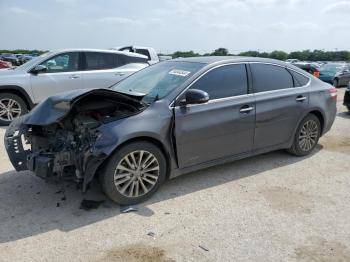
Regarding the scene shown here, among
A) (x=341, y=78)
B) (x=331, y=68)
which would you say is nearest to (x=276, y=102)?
(x=341, y=78)

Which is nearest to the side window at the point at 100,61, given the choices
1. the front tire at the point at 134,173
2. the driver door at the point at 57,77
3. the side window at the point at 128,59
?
the side window at the point at 128,59

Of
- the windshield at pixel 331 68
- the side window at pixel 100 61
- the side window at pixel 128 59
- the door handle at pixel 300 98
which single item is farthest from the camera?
the windshield at pixel 331 68

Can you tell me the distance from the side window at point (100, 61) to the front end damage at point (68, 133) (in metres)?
4.85

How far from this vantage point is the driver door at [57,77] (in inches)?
333

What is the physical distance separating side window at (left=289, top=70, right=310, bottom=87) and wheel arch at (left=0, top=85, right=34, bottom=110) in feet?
19.2

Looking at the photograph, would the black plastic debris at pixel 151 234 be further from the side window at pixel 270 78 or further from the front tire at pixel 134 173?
the side window at pixel 270 78

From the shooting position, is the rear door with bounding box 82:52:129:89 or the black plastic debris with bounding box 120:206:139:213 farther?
the rear door with bounding box 82:52:129:89

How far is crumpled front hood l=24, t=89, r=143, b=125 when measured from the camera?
12.8ft

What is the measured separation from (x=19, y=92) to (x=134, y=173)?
5.47 metres

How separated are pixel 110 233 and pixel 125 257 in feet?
1.42

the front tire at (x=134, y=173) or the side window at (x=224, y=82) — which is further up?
the side window at (x=224, y=82)

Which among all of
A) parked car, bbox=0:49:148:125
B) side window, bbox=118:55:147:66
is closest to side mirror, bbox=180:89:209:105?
parked car, bbox=0:49:148:125

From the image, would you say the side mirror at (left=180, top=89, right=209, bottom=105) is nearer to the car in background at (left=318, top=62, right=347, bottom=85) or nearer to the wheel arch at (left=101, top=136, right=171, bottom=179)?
the wheel arch at (left=101, top=136, right=171, bottom=179)

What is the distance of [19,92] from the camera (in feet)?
27.4
